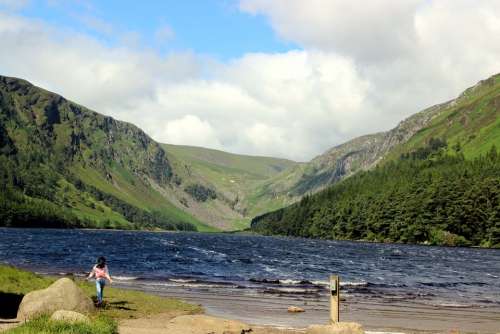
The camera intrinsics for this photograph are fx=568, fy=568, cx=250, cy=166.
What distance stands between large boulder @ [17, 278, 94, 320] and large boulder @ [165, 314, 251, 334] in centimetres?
534

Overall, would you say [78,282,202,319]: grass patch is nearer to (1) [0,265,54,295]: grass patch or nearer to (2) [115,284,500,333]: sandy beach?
(2) [115,284,500,333]: sandy beach

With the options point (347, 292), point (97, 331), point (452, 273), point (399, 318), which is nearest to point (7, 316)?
point (97, 331)

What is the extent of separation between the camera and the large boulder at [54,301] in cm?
3097

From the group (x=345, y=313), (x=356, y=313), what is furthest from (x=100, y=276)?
(x=356, y=313)

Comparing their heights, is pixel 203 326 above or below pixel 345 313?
above

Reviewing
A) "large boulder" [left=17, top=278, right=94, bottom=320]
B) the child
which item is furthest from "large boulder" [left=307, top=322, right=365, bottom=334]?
the child

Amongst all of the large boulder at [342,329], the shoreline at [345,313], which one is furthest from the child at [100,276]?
the large boulder at [342,329]

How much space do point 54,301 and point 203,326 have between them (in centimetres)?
839

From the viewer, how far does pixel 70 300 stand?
31766 mm

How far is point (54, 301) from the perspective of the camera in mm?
31391

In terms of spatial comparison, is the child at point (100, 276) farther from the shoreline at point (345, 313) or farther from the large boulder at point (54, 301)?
the shoreline at point (345, 313)

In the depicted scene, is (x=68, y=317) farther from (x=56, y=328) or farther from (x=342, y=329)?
(x=342, y=329)

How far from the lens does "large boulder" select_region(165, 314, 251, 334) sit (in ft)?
102

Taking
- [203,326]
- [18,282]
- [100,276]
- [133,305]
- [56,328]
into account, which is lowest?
[133,305]
